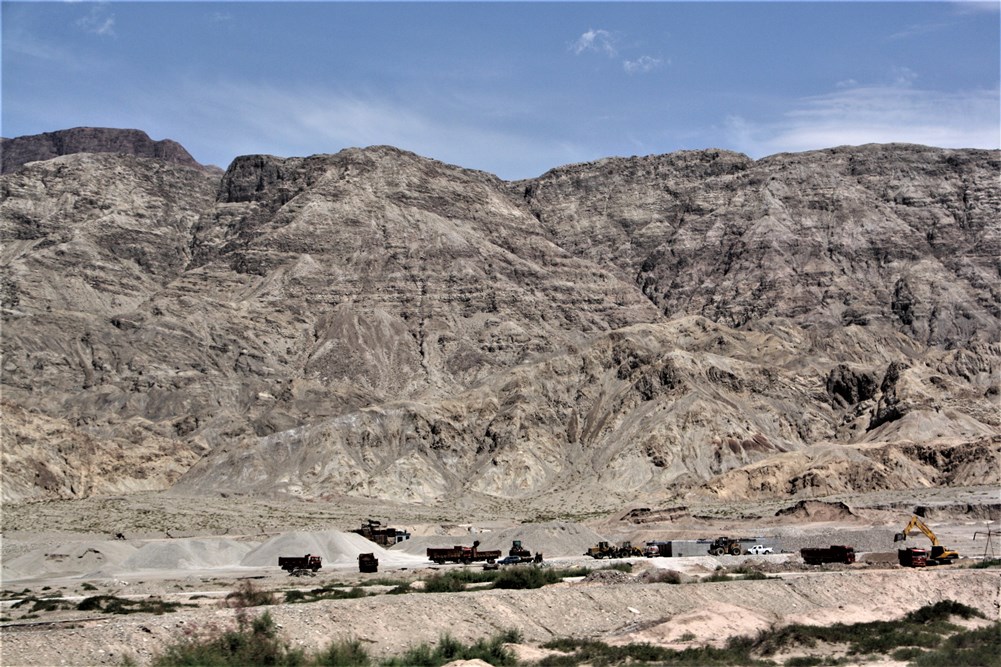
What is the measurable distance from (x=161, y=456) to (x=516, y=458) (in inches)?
1638

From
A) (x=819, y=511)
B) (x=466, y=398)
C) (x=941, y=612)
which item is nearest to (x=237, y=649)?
(x=941, y=612)

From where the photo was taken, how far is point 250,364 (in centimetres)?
17775

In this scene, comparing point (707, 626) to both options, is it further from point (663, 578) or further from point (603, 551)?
point (603, 551)

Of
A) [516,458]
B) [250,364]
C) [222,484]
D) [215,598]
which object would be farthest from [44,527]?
[250,364]

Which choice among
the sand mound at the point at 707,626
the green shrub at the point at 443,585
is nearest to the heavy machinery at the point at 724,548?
the green shrub at the point at 443,585

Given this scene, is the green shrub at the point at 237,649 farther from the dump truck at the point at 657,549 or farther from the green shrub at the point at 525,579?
the dump truck at the point at 657,549

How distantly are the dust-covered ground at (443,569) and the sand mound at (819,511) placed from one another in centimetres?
18

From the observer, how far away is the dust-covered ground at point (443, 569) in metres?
41.3

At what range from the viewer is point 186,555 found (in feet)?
268

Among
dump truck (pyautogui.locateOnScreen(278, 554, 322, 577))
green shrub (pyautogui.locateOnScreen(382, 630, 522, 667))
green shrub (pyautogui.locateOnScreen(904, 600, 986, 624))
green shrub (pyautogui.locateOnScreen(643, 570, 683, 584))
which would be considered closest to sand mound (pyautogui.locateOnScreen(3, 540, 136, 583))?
dump truck (pyautogui.locateOnScreen(278, 554, 322, 577))

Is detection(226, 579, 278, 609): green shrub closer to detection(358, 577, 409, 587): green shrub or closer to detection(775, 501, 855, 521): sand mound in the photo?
detection(358, 577, 409, 587): green shrub

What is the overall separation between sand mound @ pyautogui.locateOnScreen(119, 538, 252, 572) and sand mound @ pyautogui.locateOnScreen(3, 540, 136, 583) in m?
1.14

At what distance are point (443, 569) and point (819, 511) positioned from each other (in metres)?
45.2

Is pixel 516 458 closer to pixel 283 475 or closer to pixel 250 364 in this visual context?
pixel 283 475
